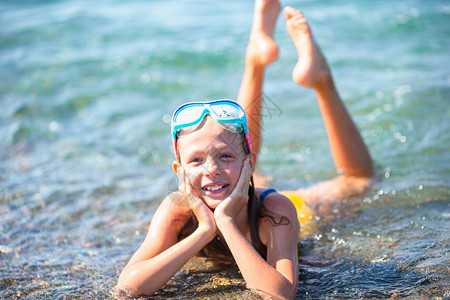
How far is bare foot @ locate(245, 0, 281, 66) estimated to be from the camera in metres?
4.95

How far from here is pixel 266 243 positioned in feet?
11.8

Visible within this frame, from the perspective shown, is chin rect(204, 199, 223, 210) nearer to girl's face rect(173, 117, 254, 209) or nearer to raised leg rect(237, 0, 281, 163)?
girl's face rect(173, 117, 254, 209)

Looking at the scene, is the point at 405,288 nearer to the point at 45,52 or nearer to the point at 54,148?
the point at 54,148

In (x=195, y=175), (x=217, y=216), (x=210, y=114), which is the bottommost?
(x=217, y=216)

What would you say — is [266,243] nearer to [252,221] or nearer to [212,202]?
[252,221]

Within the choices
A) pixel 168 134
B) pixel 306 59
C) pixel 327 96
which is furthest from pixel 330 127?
pixel 168 134

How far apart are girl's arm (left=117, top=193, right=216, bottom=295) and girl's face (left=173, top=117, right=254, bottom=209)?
0.14 meters

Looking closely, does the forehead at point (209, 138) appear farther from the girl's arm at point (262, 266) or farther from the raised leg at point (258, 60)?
the raised leg at point (258, 60)

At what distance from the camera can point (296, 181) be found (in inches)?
225

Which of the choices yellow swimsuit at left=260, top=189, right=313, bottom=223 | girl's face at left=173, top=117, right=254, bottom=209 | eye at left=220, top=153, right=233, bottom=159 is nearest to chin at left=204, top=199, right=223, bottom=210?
girl's face at left=173, top=117, right=254, bottom=209

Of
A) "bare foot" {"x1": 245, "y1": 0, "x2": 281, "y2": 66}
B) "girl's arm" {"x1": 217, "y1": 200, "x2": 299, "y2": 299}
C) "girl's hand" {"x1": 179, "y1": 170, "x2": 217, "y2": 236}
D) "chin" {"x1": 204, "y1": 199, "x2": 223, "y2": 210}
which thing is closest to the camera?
"girl's arm" {"x1": 217, "y1": 200, "x2": 299, "y2": 299}

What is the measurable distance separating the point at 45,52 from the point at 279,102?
548cm

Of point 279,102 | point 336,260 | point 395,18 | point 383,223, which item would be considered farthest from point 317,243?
point 395,18

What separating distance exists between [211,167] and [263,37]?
2.19 meters
